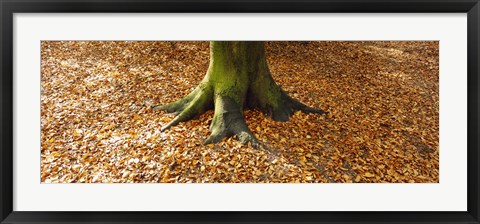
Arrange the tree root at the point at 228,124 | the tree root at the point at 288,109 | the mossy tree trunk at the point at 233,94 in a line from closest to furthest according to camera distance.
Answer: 1. the tree root at the point at 228,124
2. the mossy tree trunk at the point at 233,94
3. the tree root at the point at 288,109

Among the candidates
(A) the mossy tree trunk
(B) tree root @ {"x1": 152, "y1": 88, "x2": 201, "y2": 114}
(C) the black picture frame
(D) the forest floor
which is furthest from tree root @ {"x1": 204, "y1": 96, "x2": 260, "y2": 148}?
(C) the black picture frame

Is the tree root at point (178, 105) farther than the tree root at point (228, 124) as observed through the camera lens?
Yes

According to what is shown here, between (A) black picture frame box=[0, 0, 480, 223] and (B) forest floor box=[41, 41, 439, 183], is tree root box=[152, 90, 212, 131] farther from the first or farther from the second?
(A) black picture frame box=[0, 0, 480, 223]

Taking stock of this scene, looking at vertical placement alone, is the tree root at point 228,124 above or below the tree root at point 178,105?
below
